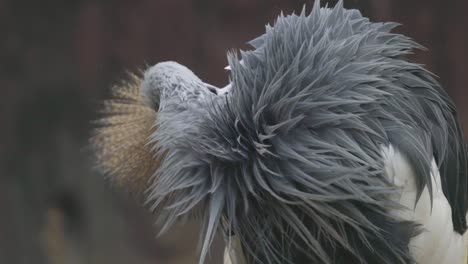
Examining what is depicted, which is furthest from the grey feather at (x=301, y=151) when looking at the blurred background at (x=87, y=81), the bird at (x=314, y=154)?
the blurred background at (x=87, y=81)

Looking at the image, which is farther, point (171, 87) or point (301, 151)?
point (171, 87)

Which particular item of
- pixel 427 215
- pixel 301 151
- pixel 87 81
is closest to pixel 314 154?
pixel 301 151

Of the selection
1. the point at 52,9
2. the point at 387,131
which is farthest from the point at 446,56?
the point at 387,131

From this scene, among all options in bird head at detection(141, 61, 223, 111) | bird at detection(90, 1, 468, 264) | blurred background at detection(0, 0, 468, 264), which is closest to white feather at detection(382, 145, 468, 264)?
bird at detection(90, 1, 468, 264)

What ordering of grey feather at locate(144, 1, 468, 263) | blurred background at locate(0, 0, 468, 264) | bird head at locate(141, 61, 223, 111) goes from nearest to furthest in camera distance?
grey feather at locate(144, 1, 468, 263) < bird head at locate(141, 61, 223, 111) < blurred background at locate(0, 0, 468, 264)

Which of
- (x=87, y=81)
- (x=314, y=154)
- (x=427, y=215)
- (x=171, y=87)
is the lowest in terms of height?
(x=427, y=215)

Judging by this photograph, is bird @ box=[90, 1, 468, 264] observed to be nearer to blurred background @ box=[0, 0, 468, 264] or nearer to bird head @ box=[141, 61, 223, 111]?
bird head @ box=[141, 61, 223, 111]

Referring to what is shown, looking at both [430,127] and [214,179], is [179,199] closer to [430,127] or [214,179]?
[214,179]

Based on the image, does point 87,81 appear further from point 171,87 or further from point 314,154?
point 314,154
